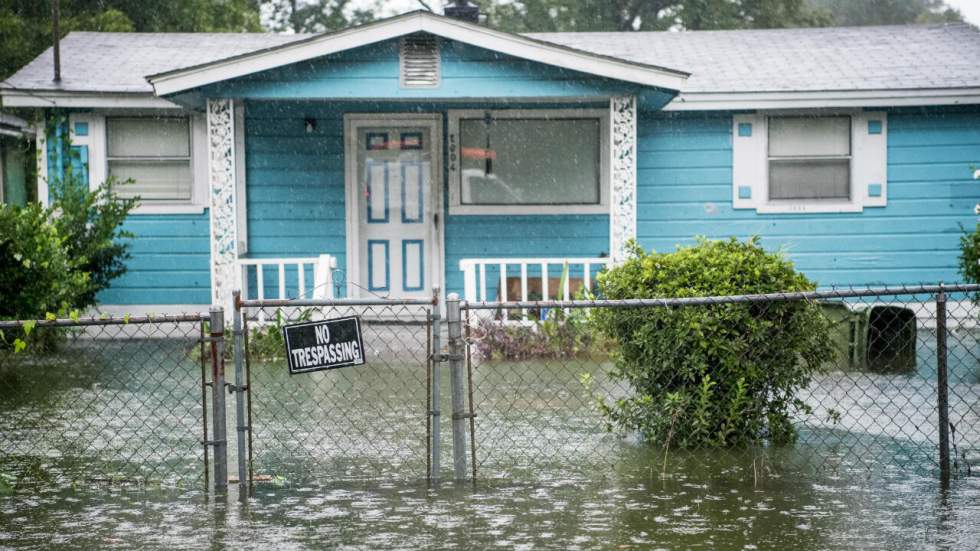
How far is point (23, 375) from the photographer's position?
10.9m

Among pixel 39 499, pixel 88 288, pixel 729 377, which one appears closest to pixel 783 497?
pixel 729 377

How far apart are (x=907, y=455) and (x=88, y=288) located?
8472 millimetres

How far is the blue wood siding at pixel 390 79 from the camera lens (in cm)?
1237

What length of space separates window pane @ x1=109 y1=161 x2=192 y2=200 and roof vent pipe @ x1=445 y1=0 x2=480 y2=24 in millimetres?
3831

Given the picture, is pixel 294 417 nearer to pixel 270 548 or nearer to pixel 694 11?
pixel 270 548

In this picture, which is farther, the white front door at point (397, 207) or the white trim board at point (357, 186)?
the white front door at point (397, 207)

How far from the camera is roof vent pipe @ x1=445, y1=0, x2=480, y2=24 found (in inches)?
609

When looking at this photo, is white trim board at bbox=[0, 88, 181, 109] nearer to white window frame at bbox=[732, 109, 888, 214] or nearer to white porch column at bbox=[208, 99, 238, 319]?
white porch column at bbox=[208, 99, 238, 319]

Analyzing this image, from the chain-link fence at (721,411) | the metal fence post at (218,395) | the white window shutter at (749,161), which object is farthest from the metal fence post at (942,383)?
the white window shutter at (749,161)

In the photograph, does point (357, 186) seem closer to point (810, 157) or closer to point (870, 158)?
point (810, 157)

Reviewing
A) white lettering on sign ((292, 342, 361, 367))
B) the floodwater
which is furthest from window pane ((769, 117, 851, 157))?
white lettering on sign ((292, 342, 361, 367))

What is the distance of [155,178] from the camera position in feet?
48.2

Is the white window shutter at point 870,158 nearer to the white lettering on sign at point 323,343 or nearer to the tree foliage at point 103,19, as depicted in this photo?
the white lettering on sign at point 323,343

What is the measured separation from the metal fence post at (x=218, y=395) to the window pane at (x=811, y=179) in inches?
378
